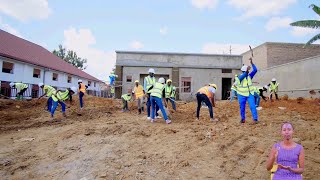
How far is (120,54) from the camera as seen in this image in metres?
22.6

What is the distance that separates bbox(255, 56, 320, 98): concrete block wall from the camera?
16.8m

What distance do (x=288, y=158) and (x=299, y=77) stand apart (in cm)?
1746

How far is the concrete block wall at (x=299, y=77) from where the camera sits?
1684cm

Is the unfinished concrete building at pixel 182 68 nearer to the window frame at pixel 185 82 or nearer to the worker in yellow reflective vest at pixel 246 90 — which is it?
the window frame at pixel 185 82

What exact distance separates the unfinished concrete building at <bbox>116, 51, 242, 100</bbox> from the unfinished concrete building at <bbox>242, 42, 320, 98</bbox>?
11.6ft

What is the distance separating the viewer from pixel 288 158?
9.55ft

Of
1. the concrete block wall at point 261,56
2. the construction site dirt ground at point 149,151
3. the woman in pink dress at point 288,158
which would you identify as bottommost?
the construction site dirt ground at point 149,151

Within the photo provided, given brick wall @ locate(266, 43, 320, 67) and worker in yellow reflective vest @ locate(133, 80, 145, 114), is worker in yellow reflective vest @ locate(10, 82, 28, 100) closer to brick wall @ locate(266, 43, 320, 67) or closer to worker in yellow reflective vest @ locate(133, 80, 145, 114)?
worker in yellow reflective vest @ locate(133, 80, 145, 114)

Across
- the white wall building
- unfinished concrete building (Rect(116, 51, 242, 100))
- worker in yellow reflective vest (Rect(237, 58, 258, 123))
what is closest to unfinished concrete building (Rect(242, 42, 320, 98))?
unfinished concrete building (Rect(116, 51, 242, 100))

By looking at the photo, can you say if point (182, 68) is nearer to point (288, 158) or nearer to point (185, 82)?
point (185, 82)

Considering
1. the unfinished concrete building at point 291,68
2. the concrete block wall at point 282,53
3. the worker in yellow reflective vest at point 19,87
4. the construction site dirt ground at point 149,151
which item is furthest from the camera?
the concrete block wall at point 282,53

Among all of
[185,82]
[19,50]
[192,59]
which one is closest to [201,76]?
[185,82]

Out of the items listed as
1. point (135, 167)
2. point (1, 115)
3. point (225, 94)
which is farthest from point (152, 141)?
point (225, 94)

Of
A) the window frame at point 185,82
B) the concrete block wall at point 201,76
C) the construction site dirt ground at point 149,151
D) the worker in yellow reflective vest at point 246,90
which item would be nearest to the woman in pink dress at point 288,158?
the construction site dirt ground at point 149,151
